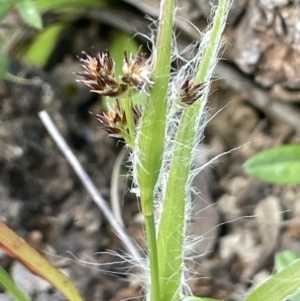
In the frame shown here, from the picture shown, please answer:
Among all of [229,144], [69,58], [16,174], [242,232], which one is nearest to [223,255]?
[242,232]

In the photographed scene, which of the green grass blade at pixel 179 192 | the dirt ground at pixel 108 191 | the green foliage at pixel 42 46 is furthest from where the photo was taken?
the green foliage at pixel 42 46

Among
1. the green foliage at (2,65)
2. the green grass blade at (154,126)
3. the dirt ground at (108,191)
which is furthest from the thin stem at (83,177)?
the green grass blade at (154,126)

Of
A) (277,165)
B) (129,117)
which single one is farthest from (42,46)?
(129,117)

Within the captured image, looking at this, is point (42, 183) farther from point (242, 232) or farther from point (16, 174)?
Answer: point (242, 232)

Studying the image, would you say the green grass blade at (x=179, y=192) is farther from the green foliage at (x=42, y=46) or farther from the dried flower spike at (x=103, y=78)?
the green foliage at (x=42, y=46)

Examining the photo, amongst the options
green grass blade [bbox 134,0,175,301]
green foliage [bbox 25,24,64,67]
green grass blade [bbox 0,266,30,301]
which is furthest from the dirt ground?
green grass blade [bbox 134,0,175,301]
